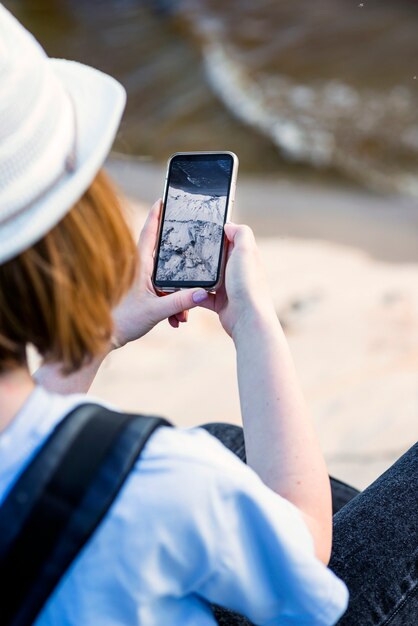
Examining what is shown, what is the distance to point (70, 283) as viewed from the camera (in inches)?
39.1

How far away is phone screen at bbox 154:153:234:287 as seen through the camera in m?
1.70

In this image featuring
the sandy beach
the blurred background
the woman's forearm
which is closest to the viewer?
the woman's forearm

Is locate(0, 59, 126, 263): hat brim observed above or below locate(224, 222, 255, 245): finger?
above

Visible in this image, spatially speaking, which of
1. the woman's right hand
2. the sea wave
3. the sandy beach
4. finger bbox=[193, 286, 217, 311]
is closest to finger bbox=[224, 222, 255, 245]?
the woman's right hand

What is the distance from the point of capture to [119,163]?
20.5ft

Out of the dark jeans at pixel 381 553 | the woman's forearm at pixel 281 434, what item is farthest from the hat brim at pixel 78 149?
Answer: the dark jeans at pixel 381 553

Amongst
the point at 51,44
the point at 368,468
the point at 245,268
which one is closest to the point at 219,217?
the point at 245,268

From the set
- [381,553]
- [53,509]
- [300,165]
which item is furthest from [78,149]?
[300,165]

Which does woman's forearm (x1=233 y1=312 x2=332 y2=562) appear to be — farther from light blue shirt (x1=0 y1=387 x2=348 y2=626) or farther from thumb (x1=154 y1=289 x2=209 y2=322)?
thumb (x1=154 y1=289 x2=209 y2=322)

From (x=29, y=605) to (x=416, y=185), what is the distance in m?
5.76

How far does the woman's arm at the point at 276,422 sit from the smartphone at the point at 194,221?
276mm

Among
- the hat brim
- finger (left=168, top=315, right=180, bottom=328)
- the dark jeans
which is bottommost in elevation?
the dark jeans

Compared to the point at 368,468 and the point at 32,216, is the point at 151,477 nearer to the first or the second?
the point at 32,216

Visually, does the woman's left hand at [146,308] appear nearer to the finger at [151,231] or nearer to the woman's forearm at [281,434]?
the finger at [151,231]
